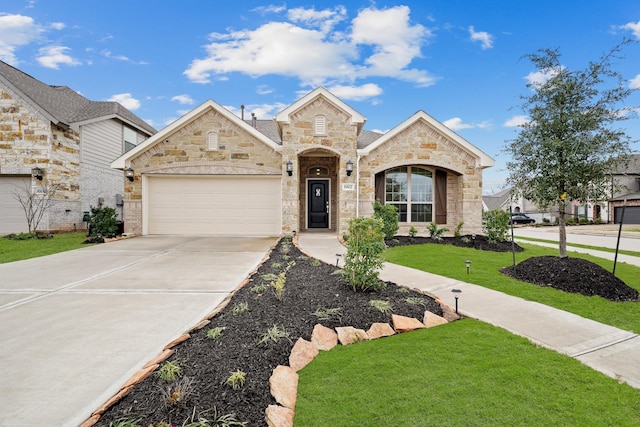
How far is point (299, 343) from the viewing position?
10.0ft

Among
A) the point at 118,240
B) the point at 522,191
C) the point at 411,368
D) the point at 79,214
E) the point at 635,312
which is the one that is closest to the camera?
the point at 411,368

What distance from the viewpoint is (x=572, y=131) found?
617cm

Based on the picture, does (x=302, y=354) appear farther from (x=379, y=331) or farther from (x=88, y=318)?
(x=88, y=318)

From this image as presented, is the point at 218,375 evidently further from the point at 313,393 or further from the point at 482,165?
the point at 482,165

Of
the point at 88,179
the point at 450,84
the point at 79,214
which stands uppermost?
the point at 450,84

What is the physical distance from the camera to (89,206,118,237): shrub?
11.3 meters

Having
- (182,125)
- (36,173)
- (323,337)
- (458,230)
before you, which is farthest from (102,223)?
(458,230)

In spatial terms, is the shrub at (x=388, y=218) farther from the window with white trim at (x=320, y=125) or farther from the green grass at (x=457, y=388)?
the green grass at (x=457, y=388)

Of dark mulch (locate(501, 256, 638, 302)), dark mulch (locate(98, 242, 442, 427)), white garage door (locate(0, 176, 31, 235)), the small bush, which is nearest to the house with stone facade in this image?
white garage door (locate(0, 176, 31, 235))

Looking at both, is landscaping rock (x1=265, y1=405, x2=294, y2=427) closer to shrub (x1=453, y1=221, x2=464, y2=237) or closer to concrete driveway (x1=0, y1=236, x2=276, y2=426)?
concrete driveway (x1=0, y1=236, x2=276, y2=426)

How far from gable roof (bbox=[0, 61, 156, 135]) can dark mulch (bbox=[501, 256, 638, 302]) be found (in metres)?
17.1

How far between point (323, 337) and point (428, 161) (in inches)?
410

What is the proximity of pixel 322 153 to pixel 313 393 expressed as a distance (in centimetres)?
1109

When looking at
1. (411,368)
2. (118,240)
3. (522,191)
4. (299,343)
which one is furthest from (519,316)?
(118,240)
